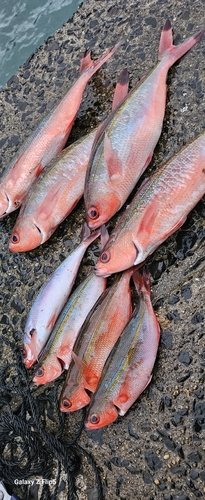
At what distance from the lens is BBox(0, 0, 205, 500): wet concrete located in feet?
9.32

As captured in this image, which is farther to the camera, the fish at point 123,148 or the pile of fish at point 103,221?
the fish at point 123,148

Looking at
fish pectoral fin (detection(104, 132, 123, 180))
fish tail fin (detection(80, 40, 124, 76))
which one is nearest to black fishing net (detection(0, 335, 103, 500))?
fish pectoral fin (detection(104, 132, 123, 180))

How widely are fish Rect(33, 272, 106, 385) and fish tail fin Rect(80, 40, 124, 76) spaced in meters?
1.60

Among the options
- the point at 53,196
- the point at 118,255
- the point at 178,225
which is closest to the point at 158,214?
the point at 178,225

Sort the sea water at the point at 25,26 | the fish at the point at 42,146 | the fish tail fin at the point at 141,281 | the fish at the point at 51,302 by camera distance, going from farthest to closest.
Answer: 1. the sea water at the point at 25,26
2. the fish at the point at 42,146
3. the fish at the point at 51,302
4. the fish tail fin at the point at 141,281

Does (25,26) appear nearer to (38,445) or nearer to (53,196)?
(53,196)

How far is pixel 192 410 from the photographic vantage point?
9.25 feet

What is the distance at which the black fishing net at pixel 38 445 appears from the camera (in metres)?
3.09

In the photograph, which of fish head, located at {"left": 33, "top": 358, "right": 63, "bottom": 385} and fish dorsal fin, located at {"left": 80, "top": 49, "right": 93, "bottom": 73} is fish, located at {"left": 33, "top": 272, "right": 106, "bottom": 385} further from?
fish dorsal fin, located at {"left": 80, "top": 49, "right": 93, "bottom": 73}

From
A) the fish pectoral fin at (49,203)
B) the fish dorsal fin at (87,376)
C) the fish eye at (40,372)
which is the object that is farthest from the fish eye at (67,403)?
the fish pectoral fin at (49,203)

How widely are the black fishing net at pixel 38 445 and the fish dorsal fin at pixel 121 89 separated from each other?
194cm

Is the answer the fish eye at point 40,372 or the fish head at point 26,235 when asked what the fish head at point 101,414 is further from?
the fish head at point 26,235

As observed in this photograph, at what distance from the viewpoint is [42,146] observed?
139 inches

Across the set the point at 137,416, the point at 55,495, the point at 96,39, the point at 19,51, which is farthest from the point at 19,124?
the point at 55,495
